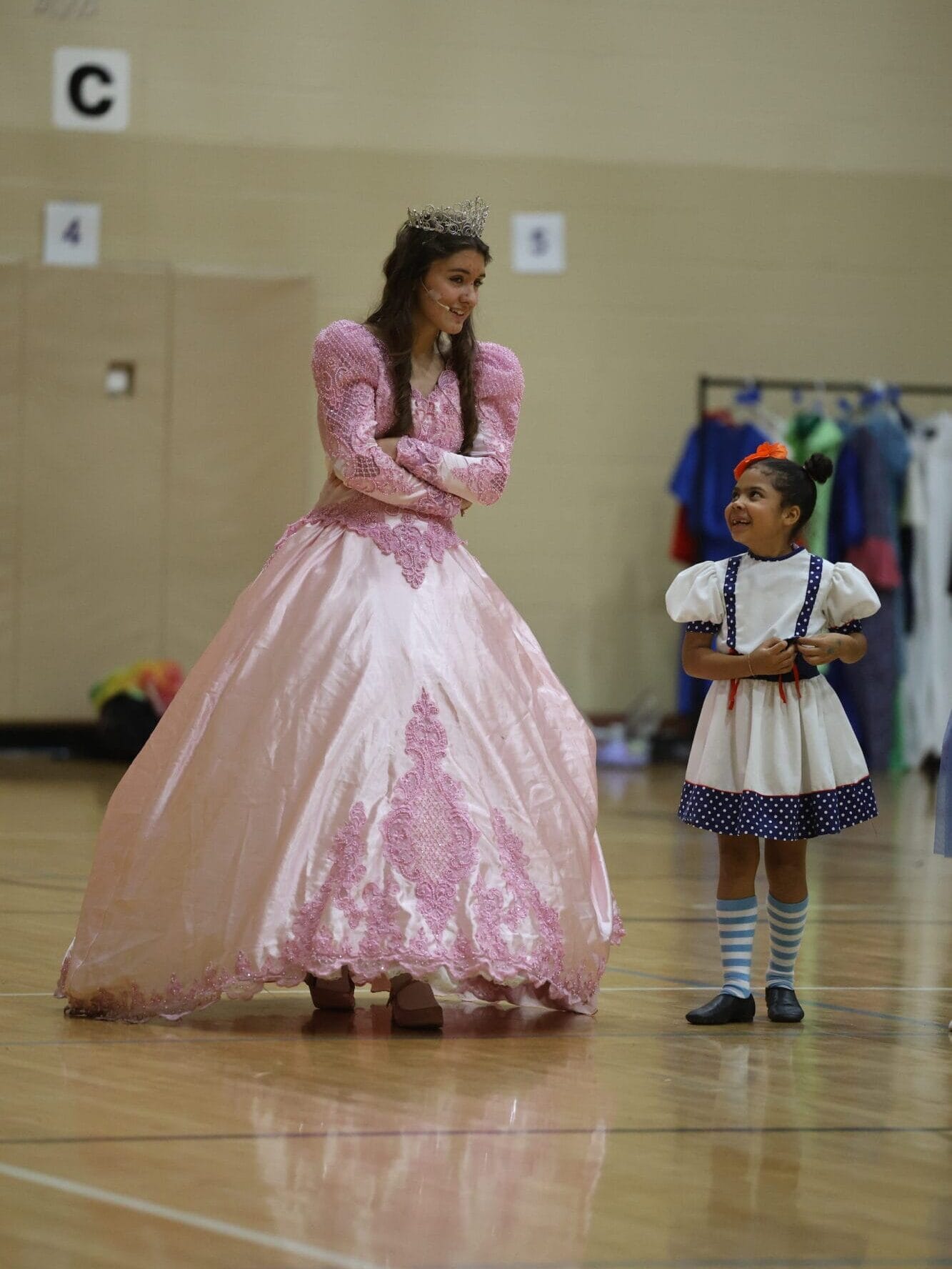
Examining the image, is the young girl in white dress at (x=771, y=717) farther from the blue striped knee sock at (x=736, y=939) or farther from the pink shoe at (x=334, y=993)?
the pink shoe at (x=334, y=993)

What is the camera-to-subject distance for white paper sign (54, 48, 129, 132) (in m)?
9.22

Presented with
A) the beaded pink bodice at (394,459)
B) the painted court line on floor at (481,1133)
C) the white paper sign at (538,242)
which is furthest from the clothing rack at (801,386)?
the painted court line on floor at (481,1133)

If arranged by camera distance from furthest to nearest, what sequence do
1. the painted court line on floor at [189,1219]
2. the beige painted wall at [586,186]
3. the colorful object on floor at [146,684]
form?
the beige painted wall at [586,186], the colorful object on floor at [146,684], the painted court line on floor at [189,1219]

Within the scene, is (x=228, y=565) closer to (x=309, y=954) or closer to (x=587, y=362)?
(x=587, y=362)

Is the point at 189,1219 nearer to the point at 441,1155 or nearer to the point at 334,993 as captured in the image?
the point at 441,1155

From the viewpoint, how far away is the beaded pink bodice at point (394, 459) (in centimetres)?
348

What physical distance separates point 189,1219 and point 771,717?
1.67m

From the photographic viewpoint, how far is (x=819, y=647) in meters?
3.39

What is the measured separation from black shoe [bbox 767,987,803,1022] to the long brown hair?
117 centimetres

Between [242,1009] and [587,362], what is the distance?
6.79 m

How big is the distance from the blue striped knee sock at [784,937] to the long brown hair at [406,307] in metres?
1.05

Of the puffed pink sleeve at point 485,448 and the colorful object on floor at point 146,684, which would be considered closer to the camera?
the puffed pink sleeve at point 485,448

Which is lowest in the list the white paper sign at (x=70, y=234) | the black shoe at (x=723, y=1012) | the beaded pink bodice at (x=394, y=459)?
the black shoe at (x=723, y=1012)

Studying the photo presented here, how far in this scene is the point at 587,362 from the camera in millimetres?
9836
